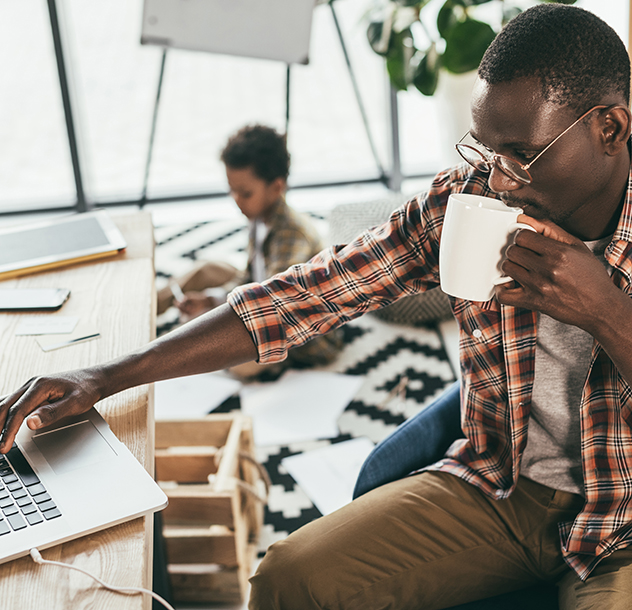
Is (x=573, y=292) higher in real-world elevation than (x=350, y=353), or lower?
higher

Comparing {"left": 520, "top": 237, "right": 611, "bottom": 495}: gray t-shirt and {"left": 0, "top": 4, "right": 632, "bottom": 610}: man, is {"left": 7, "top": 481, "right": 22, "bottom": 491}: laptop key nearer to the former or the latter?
{"left": 0, "top": 4, "right": 632, "bottom": 610}: man

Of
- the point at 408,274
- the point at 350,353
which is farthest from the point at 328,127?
the point at 408,274

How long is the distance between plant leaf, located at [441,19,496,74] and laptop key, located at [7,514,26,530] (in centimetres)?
252

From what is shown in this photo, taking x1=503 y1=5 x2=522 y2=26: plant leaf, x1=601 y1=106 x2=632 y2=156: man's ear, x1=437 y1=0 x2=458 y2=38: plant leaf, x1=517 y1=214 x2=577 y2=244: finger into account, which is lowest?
x1=517 y1=214 x2=577 y2=244: finger

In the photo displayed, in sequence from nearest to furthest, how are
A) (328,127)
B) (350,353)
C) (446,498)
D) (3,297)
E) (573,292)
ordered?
(573,292) < (446,498) < (3,297) < (350,353) < (328,127)

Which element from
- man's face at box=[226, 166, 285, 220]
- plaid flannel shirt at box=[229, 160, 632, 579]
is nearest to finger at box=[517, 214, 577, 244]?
plaid flannel shirt at box=[229, 160, 632, 579]

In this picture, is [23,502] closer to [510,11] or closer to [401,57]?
A: [401,57]

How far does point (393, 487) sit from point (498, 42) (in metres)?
0.69

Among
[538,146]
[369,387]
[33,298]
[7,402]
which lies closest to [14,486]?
[7,402]

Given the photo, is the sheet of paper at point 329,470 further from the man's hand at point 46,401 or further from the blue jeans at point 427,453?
the man's hand at point 46,401

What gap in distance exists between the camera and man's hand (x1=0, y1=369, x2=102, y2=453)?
33.0 inches

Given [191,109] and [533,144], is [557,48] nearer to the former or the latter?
[533,144]

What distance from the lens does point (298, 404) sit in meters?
2.20

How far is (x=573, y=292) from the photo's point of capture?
2.80 ft
